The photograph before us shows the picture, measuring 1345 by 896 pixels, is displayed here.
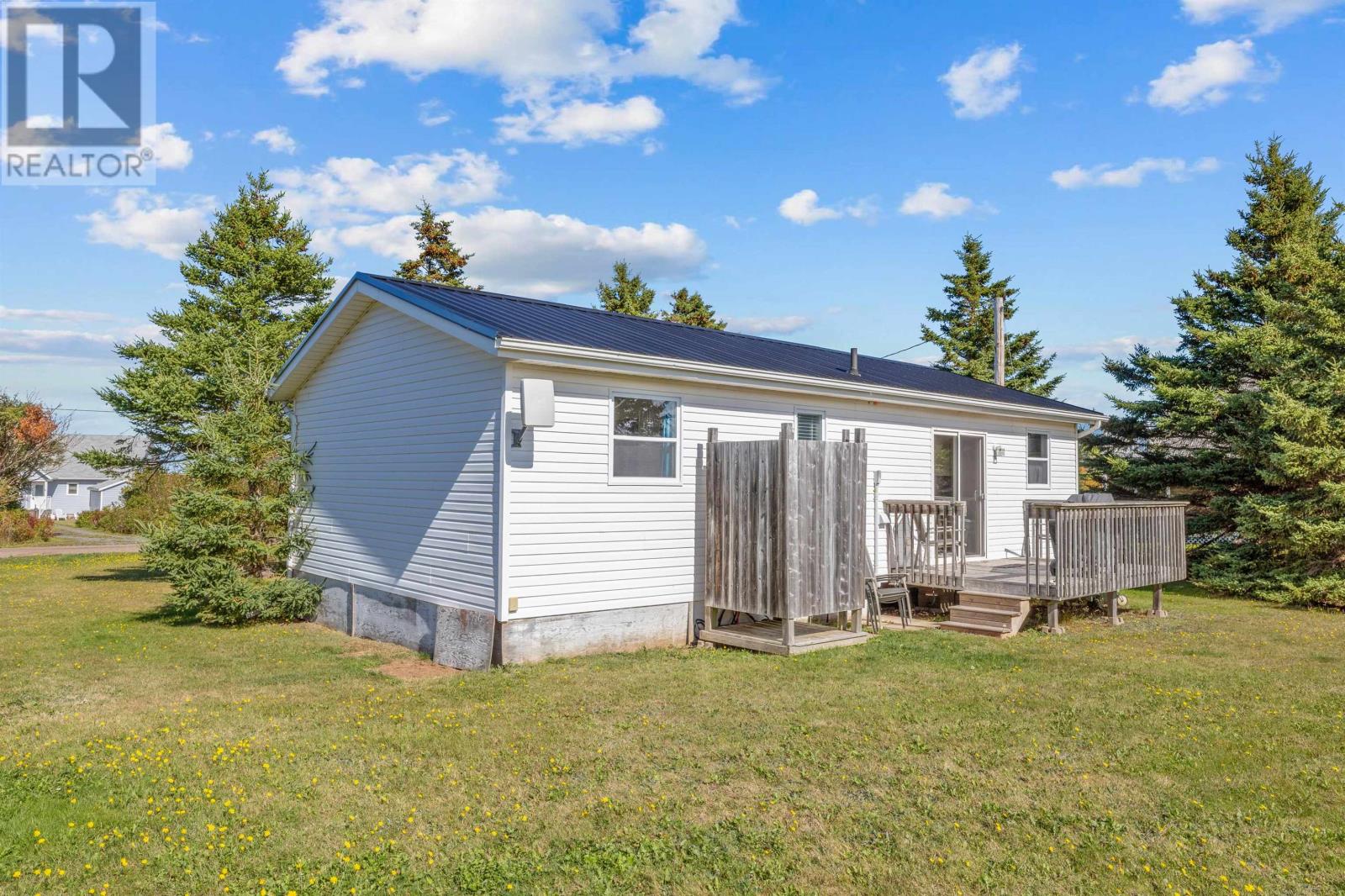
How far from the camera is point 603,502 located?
29.0 ft

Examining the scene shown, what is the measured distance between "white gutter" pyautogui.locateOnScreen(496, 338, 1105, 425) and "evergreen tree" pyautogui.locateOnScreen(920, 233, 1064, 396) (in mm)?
14913

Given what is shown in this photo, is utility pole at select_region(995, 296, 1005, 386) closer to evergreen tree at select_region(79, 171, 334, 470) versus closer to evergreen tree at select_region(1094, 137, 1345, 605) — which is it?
evergreen tree at select_region(1094, 137, 1345, 605)

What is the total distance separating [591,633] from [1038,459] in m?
9.65

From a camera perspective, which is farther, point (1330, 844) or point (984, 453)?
point (984, 453)

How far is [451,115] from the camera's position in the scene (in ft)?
50.5

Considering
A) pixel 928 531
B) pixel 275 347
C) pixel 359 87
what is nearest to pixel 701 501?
pixel 928 531

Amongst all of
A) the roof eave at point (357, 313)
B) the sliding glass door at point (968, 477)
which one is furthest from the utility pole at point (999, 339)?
the roof eave at point (357, 313)

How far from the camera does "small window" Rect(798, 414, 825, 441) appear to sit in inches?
430

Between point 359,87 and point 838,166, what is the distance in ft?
27.9

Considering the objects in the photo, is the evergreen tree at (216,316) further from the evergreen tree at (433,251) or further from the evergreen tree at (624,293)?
the evergreen tree at (624,293)

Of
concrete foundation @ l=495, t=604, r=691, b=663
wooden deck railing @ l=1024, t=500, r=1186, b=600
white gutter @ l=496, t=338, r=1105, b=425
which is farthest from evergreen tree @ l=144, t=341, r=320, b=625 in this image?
wooden deck railing @ l=1024, t=500, r=1186, b=600

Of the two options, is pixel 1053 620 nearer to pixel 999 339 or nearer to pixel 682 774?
pixel 682 774

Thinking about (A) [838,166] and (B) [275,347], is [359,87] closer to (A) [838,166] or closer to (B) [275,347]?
(B) [275,347]

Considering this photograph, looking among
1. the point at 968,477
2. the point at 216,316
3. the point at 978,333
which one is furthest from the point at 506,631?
the point at 978,333
